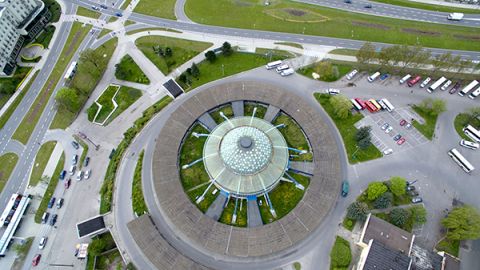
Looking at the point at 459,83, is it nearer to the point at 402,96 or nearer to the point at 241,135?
the point at 402,96

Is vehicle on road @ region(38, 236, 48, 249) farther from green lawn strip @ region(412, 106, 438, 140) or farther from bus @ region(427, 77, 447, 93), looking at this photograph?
bus @ region(427, 77, 447, 93)

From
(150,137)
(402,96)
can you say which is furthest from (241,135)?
(402,96)

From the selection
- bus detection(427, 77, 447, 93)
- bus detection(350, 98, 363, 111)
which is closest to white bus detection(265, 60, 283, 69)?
bus detection(350, 98, 363, 111)

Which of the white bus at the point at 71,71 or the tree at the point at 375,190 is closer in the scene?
the tree at the point at 375,190

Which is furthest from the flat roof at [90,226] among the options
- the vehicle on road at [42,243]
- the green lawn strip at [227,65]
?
the green lawn strip at [227,65]

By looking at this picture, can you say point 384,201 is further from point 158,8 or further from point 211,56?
point 158,8

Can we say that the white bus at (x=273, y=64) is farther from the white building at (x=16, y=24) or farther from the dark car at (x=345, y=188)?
the white building at (x=16, y=24)
